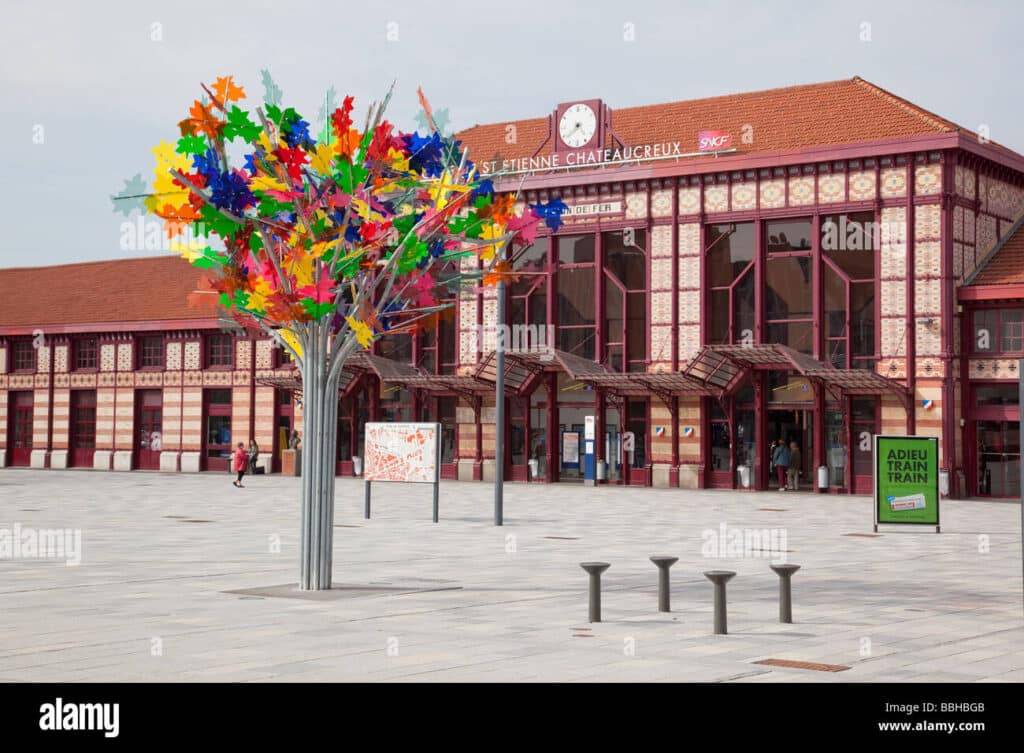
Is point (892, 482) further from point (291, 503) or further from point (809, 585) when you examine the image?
point (291, 503)

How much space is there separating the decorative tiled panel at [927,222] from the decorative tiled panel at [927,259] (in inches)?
8.1

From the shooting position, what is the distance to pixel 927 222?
4009cm

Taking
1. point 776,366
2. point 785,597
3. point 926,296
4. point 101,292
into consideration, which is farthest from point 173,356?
point 785,597

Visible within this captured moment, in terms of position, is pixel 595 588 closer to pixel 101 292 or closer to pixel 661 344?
pixel 661 344

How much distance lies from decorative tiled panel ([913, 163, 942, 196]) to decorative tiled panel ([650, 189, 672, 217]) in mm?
7997

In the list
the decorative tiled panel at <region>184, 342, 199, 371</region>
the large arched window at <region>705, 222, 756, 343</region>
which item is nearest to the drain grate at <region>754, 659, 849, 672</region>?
the large arched window at <region>705, 222, 756, 343</region>

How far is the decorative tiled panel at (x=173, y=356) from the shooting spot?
5681 cm

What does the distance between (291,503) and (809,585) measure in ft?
62.3

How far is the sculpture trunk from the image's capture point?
14680 millimetres

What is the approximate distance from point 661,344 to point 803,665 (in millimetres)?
34727

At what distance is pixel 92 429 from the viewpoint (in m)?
59.3

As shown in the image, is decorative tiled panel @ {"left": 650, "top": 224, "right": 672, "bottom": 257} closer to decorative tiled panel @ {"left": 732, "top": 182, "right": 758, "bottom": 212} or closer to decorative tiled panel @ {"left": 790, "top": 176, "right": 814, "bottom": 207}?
decorative tiled panel @ {"left": 732, "top": 182, "right": 758, "bottom": 212}
